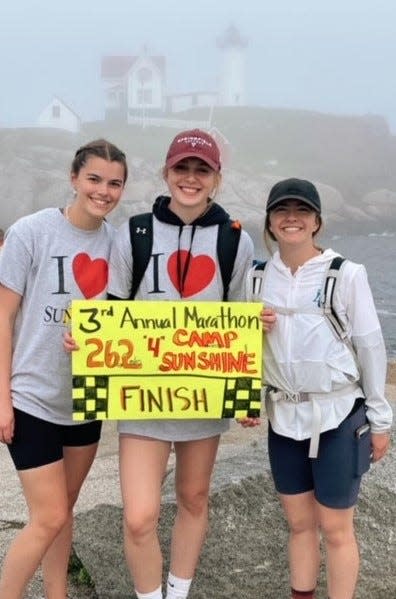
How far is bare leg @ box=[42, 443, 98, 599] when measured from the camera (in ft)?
11.5

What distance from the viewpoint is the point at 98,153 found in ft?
11.1

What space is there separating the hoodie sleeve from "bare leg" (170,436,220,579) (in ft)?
2.19

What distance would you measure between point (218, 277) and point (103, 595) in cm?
196

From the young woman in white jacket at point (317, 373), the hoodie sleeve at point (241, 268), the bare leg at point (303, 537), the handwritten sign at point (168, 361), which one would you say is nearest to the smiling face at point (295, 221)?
the young woman in white jacket at point (317, 373)

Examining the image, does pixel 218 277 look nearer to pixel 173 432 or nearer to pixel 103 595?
pixel 173 432

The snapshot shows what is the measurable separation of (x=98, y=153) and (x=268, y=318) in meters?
1.03

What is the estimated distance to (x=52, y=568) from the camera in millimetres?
3707

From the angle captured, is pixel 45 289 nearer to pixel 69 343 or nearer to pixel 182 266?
pixel 69 343

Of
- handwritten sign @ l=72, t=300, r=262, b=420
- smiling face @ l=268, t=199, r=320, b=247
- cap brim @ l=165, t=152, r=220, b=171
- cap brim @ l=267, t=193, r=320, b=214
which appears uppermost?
cap brim @ l=165, t=152, r=220, b=171

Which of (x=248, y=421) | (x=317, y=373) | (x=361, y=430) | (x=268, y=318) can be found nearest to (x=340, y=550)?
(x=361, y=430)

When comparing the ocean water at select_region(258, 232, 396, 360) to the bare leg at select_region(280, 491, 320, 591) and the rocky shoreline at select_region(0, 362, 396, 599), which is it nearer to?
the rocky shoreline at select_region(0, 362, 396, 599)

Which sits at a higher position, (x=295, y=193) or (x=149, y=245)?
(x=295, y=193)

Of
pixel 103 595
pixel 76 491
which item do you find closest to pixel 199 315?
pixel 76 491

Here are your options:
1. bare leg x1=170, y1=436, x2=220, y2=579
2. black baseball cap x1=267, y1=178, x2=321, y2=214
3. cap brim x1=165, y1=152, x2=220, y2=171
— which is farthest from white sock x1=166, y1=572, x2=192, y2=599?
cap brim x1=165, y1=152, x2=220, y2=171
